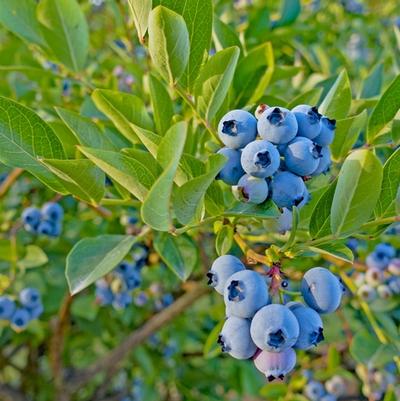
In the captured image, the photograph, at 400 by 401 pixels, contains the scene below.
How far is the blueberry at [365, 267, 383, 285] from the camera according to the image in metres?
1.31

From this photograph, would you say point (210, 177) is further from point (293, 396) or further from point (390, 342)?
point (293, 396)

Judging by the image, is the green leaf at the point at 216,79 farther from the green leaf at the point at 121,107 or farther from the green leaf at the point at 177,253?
the green leaf at the point at 177,253

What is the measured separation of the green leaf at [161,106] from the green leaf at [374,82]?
0.56m

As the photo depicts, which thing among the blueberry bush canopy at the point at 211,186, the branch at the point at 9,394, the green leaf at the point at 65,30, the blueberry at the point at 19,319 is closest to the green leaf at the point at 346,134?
the blueberry bush canopy at the point at 211,186

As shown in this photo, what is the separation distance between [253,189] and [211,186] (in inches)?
2.8

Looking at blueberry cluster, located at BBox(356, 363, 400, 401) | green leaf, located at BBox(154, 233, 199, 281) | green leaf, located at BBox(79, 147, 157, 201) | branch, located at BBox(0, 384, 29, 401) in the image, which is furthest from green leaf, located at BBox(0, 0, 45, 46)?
branch, located at BBox(0, 384, 29, 401)

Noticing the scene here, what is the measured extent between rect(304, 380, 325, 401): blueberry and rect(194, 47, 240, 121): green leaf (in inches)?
39.4

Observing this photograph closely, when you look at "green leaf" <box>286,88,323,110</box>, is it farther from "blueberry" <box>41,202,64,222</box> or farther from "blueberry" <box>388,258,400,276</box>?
"blueberry" <box>41,202,64,222</box>

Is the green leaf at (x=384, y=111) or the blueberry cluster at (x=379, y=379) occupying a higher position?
the green leaf at (x=384, y=111)

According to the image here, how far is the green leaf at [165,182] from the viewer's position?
2.11ft

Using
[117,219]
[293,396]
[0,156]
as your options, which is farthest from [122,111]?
[293,396]

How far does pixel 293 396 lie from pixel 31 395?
1280 mm

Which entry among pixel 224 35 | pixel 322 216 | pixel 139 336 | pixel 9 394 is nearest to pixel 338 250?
pixel 322 216

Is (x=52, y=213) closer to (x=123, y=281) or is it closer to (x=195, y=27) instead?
(x=123, y=281)
